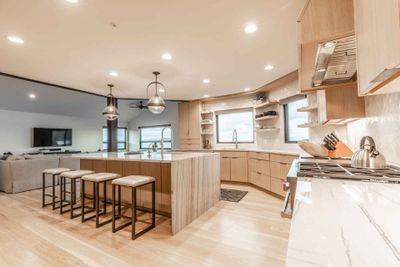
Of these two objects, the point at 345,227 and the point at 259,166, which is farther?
the point at 259,166

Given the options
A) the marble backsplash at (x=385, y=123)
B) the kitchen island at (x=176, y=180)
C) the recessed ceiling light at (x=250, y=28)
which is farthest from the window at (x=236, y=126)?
the marble backsplash at (x=385, y=123)

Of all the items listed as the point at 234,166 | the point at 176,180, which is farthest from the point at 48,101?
the point at 176,180

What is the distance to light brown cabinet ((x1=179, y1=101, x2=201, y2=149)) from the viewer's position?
248 inches

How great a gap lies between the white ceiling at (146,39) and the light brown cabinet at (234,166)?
1.95m

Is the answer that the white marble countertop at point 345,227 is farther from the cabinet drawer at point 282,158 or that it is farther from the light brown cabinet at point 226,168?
the light brown cabinet at point 226,168

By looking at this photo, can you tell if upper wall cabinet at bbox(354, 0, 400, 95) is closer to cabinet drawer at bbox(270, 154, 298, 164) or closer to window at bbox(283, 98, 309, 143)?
cabinet drawer at bbox(270, 154, 298, 164)

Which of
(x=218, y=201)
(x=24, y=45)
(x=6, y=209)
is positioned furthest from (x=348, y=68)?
(x=6, y=209)

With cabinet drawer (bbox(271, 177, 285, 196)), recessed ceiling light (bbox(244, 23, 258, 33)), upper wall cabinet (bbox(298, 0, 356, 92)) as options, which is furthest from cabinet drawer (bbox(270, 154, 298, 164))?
recessed ceiling light (bbox(244, 23, 258, 33))

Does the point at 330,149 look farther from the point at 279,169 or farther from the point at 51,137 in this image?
the point at 51,137

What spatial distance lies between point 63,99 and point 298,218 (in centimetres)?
837

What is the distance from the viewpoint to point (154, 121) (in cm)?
911

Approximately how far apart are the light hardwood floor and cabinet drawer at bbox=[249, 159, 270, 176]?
1.18m

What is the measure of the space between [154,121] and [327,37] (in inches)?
330

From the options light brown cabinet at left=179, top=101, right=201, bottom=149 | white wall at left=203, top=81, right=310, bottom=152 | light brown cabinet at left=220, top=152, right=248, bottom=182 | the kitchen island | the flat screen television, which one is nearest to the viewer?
the kitchen island
